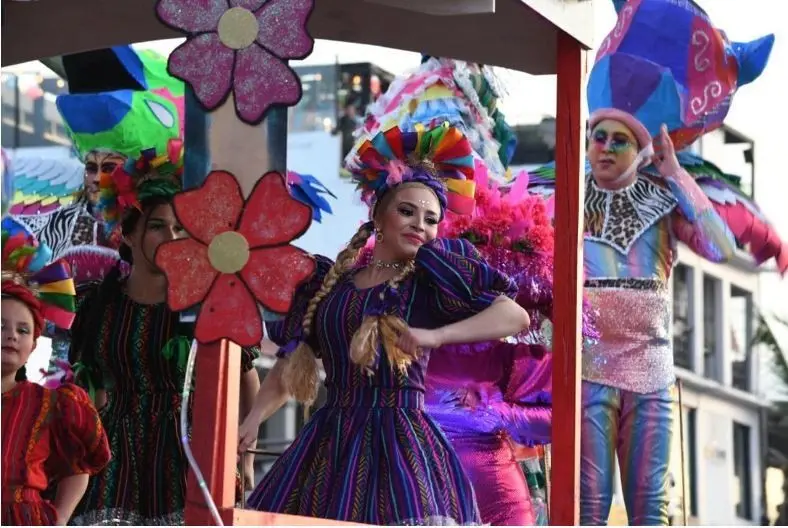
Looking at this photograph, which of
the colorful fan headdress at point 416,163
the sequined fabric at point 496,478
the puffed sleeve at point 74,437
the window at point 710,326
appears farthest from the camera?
the window at point 710,326

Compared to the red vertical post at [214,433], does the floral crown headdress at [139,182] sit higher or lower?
higher

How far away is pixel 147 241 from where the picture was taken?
6.46m

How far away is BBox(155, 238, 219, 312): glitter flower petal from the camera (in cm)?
472

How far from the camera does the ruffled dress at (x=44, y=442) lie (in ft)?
18.3

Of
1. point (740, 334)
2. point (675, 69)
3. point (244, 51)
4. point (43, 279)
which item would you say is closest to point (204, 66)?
point (244, 51)

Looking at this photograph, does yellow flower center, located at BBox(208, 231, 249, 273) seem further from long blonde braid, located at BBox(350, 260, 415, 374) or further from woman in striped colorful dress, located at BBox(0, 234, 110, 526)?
woman in striped colorful dress, located at BBox(0, 234, 110, 526)

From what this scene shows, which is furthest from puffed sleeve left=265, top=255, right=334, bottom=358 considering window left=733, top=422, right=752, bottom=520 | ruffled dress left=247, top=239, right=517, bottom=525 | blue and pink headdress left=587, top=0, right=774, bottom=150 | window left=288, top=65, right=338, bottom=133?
window left=733, top=422, right=752, bottom=520

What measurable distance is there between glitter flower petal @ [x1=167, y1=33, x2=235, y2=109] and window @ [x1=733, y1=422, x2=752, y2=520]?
21.1m

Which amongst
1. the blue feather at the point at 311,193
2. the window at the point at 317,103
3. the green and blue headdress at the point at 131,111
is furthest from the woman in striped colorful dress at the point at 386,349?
the window at the point at 317,103

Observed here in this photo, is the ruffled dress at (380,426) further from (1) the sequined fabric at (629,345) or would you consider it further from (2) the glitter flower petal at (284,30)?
(1) the sequined fabric at (629,345)

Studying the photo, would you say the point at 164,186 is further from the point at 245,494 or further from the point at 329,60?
the point at 329,60

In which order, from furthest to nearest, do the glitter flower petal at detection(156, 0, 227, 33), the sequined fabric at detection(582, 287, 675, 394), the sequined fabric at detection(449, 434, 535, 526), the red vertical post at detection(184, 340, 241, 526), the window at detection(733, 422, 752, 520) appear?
the window at detection(733, 422, 752, 520)
the sequined fabric at detection(582, 287, 675, 394)
the sequined fabric at detection(449, 434, 535, 526)
the glitter flower petal at detection(156, 0, 227, 33)
the red vertical post at detection(184, 340, 241, 526)

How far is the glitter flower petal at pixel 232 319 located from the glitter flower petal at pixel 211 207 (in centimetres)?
16

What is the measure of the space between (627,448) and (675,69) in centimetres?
151
